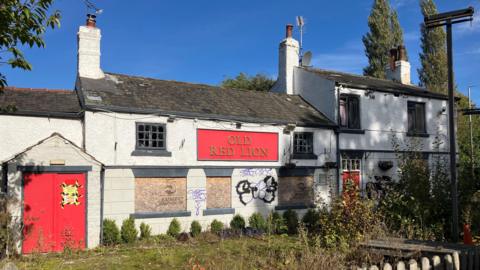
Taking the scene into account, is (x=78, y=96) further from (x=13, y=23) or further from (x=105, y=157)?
(x=13, y=23)

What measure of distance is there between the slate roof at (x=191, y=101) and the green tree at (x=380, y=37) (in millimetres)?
19815

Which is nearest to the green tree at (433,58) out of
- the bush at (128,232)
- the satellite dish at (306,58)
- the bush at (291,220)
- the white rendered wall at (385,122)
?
the white rendered wall at (385,122)

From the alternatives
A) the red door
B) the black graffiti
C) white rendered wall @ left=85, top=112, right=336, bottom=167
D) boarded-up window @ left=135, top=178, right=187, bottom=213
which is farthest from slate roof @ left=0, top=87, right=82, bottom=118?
the black graffiti

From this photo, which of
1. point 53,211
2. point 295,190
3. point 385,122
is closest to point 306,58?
point 385,122

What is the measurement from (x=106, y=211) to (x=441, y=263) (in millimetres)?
10292

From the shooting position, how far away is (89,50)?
15.9 meters

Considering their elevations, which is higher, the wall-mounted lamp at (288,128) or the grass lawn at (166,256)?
the wall-mounted lamp at (288,128)

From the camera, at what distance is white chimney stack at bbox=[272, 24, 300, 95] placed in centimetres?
2197

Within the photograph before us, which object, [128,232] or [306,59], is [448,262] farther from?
[306,59]

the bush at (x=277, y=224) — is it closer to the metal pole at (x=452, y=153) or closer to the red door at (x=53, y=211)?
the red door at (x=53, y=211)

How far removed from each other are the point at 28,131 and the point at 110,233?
4.17m

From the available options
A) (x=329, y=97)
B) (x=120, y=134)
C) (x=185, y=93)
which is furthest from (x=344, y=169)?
(x=120, y=134)

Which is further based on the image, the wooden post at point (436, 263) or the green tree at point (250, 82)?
the green tree at point (250, 82)

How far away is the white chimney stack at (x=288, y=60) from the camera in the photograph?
22.0 metres
